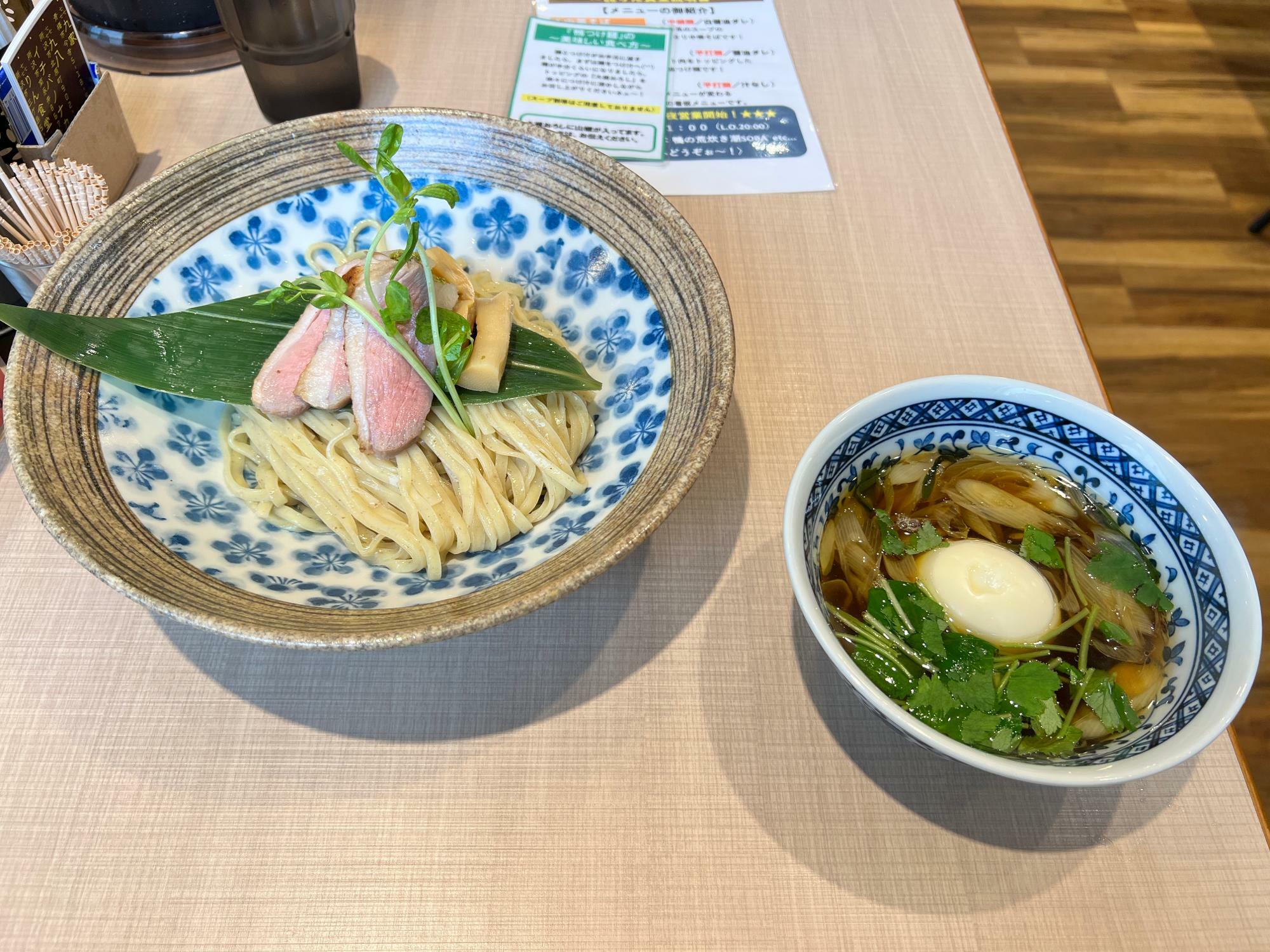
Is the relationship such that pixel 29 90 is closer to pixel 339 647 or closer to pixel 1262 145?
pixel 339 647

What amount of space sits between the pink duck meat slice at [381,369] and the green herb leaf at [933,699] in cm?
70

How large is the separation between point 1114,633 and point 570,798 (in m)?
0.65

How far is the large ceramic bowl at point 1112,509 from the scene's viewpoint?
2.58ft

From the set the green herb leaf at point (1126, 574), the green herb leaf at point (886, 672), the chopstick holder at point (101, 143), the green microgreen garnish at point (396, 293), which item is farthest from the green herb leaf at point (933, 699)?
the chopstick holder at point (101, 143)

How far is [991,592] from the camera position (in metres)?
0.98

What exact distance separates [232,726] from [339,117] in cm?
85

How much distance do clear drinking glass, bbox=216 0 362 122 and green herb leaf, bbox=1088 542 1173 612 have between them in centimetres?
151

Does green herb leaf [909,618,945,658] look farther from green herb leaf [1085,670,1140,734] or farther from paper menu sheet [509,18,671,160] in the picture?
paper menu sheet [509,18,671,160]

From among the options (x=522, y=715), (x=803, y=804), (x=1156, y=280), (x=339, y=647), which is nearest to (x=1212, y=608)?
(x=803, y=804)

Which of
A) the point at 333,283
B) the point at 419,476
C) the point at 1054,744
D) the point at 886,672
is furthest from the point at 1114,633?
the point at 333,283

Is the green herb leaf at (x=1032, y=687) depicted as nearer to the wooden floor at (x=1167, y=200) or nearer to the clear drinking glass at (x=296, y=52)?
the clear drinking glass at (x=296, y=52)

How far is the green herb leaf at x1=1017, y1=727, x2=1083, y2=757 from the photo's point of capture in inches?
33.7

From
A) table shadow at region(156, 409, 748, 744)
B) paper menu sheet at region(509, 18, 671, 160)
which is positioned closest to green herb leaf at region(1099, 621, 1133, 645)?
table shadow at region(156, 409, 748, 744)

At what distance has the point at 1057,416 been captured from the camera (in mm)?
1016
